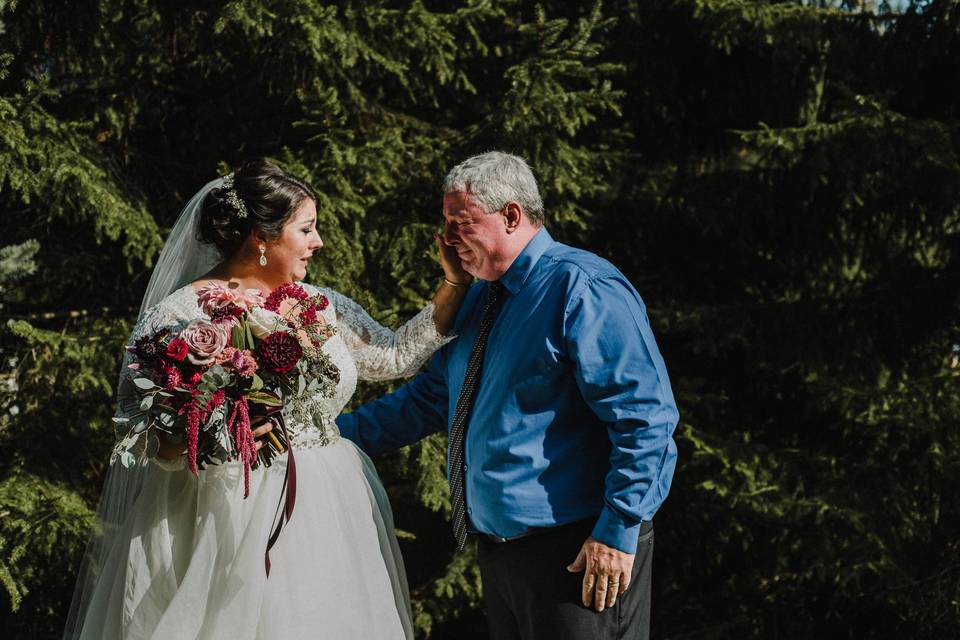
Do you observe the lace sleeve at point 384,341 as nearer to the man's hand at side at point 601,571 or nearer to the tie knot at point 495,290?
the tie knot at point 495,290

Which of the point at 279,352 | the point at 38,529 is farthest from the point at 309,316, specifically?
the point at 38,529

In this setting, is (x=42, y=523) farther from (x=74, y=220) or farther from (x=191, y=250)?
(x=191, y=250)

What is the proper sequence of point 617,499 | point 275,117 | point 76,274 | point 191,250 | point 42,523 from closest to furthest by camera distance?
point 617,499
point 191,250
point 42,523
point 76,274
point 275,117

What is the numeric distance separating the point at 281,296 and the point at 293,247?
0.41m

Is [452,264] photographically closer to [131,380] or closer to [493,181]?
[493,181]

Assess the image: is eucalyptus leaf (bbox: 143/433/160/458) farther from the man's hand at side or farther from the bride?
the man's hand at side

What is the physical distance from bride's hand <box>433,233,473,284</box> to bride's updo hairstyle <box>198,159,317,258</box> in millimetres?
503

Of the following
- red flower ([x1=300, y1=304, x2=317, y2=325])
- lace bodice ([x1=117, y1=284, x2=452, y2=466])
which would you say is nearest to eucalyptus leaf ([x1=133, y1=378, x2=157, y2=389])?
lace bodice ([x1=117, y1=284, x2=452, y2=466])

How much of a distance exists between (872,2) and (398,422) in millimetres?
4700

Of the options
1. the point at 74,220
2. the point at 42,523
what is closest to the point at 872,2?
the point at 74,220

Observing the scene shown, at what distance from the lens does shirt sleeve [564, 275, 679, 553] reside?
255cm

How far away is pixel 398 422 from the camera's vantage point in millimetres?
3422

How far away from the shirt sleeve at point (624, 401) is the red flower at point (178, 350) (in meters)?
1.04

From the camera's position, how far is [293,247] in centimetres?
316
